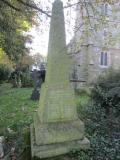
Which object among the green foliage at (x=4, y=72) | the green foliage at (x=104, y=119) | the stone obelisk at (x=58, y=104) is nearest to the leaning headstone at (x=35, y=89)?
the green foliage at (x=104, y=119)

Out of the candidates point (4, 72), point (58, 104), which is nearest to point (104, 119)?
point (58, 104)

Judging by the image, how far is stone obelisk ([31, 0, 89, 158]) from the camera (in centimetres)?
411

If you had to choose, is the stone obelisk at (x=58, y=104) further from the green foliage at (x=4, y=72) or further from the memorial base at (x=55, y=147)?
the green foliage at (x=4, y=72)

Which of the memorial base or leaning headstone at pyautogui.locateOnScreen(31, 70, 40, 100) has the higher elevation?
leaning headstone at pyautogui.locateOnScreen(31, 70, 40, 100)

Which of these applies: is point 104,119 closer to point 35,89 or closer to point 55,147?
point 55,147

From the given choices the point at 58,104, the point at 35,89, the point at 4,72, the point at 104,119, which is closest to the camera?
the point at 58,104

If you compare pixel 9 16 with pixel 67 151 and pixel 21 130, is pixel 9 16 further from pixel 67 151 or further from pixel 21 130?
pixel 67 151

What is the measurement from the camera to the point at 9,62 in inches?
769

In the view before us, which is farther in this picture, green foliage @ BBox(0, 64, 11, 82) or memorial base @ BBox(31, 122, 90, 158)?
green foliage @ BBox(0, 64, 11, 82)

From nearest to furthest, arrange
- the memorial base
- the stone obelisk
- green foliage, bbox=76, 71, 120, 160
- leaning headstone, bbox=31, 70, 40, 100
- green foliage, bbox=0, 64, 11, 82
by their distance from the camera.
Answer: the memorial base
the stone obelisk
green foliage, bbox=76, 71, 120, 160
leaning headstone, bbox=31, 70, 40, 100
green foliage, bbox=0, 64, 11, 82

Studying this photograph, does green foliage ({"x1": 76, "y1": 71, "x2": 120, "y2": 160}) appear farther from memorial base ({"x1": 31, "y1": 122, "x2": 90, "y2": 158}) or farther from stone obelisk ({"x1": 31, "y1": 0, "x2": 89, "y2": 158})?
stone obelisk ({"x1": 31, "y1": 0, "x2": 89, "y2": 158})

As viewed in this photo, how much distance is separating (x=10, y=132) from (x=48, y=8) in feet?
16.3

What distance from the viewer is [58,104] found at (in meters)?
4.21

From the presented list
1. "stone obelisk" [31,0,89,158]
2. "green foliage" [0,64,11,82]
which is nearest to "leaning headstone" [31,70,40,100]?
"stone obelisk" [31,0,89,158]
